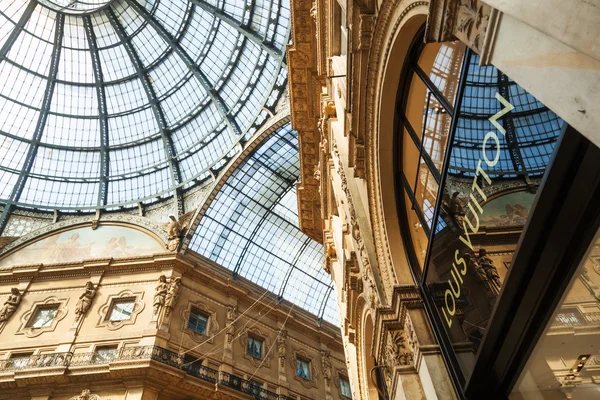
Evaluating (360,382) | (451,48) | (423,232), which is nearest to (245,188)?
(360,382)

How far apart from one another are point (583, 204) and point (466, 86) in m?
2.14

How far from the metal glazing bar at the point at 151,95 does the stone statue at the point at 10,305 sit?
40.4 ft

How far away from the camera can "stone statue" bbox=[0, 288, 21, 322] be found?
70.4 ft

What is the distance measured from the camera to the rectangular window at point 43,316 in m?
21.4

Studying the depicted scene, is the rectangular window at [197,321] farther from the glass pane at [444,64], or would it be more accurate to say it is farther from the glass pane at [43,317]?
the glass pane at [444,64]

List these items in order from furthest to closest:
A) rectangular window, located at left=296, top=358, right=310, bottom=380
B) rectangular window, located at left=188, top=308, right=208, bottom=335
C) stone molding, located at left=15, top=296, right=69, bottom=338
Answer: rectangular window, located at left=296, top=358, right=310, bottom=380, rectangular window, located at left=188, top=308, right=208, bottom=335, stone molding, located at left=15, top=296, right=69, bottom=338

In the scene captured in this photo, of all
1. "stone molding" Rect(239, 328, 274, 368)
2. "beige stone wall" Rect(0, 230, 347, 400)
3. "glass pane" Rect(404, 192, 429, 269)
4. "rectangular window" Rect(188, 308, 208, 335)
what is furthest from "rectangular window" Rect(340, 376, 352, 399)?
"glass pane" Rect(404, 192, 429, 269)

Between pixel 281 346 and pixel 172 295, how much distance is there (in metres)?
8.30

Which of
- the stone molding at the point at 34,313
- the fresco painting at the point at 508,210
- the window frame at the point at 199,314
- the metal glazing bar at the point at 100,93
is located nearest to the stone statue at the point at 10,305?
the stone molding at the point at 34,313

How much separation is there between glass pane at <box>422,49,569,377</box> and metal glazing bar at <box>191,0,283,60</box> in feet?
66.8

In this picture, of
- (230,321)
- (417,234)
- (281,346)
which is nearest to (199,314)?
(230,321)

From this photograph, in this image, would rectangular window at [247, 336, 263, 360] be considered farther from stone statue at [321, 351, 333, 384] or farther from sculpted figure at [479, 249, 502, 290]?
sculpted figure at [479, 249, 502, 290]

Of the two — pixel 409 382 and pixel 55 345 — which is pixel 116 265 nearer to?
pixel 55 345

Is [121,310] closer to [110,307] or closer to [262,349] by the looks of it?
[110,307]
